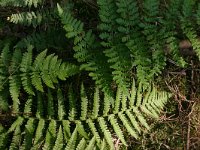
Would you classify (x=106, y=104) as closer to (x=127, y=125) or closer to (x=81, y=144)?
(x=127, y=125)

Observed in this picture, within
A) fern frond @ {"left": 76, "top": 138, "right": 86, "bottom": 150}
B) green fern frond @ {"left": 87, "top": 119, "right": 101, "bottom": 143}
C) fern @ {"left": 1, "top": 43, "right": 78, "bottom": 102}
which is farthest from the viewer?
green fern frond @ {"left": 87, "top": 119, "right": 101, "bottom": 143}

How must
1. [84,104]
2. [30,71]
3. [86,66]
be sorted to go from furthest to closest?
1. [84,104]
2. [30,71]
3. [86,66]

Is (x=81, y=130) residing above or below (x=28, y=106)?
below

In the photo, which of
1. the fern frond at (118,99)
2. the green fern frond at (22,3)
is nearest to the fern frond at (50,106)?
the fern frond at (118,99)

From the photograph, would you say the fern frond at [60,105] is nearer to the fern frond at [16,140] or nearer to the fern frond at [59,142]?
the fern frond at [59,142]

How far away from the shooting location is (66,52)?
168 inches

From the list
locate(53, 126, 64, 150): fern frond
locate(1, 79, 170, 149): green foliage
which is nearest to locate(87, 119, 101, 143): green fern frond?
locate(1, 79, 170, 149): green foliage

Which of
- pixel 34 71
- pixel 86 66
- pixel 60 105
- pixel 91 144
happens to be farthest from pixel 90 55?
pixel 91 144

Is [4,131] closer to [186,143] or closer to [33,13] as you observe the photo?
[33,13]

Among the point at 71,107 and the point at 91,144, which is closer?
the point at 91,144

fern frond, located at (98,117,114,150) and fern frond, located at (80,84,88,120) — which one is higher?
fern frond, located at (80,84,88,120)

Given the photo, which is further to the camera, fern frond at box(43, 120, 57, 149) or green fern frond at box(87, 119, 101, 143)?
green fern frond at box(87, 119, 101, 143)

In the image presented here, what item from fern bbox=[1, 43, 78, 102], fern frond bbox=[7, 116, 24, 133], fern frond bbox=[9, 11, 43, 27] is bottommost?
fern frond bbox=[7, 116, 24, 133]

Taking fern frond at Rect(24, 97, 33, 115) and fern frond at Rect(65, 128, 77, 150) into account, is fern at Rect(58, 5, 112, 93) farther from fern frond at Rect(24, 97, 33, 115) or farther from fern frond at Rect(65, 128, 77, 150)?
fern frond at Rect(24, 97, 33, 115)
